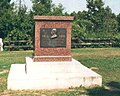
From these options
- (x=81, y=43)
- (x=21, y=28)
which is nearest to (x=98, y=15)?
(x=81, y=43)

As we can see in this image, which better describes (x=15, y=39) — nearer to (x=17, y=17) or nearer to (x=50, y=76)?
(x=17, y=17)

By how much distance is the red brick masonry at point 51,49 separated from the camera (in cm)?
1447

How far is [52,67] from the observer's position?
1349cm

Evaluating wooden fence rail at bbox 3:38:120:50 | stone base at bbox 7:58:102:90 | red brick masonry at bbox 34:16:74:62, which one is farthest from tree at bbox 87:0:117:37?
stone base at bbox 7:58:102:90

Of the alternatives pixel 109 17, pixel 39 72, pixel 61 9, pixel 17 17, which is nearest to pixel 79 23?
pixel 61 9

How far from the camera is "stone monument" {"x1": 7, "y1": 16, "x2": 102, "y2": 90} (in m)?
11.6

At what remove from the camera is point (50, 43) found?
47.5 feet

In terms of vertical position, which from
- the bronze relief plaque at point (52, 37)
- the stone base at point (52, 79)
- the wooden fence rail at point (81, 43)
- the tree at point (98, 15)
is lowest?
the stone base at point (52, 79)

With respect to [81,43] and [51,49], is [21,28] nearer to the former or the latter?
[81,43]

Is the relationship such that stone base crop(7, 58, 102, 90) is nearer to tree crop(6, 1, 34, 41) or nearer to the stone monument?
the stone monument

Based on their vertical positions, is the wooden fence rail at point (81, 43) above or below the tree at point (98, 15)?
below

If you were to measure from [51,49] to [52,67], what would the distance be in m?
1.28

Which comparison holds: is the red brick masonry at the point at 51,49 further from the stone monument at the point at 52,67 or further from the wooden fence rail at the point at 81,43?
the wooden fence rail at the point at 81,43

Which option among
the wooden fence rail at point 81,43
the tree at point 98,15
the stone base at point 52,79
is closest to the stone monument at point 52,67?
the stone base at point 52,79
